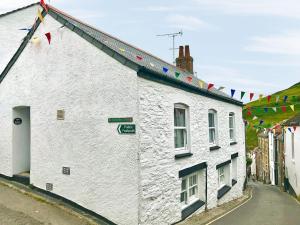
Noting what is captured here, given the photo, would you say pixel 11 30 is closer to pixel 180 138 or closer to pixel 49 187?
pixel 49 187

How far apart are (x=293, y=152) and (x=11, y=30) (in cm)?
2197

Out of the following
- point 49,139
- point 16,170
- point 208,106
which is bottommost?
Result: point 16,170

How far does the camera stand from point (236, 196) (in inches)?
742

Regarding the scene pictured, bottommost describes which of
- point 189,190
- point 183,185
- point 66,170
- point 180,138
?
point 189,190

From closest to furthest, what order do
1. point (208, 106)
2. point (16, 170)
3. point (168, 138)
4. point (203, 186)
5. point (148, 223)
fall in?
point (148, 223), point (168, 138), point (16, 170), point (203, 186), point (208, 106)

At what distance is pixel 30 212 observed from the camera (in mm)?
8648

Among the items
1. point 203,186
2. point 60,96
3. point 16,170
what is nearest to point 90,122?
point 60,96

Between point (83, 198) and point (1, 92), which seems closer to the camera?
point (83, 198)

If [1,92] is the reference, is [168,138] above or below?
below

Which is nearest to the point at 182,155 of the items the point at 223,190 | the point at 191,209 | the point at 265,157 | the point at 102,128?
the point at 191,209

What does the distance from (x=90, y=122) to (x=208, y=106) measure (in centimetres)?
614

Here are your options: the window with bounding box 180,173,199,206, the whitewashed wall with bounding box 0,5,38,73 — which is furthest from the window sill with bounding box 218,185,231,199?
the whitewashed wall with bounding box 0,5,38,73

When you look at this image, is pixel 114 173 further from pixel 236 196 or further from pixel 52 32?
pixel 236 196

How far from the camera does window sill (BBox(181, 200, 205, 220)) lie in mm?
10570
